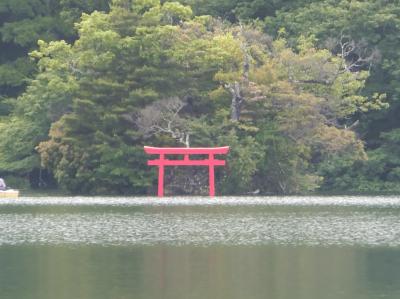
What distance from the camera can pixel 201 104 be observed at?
48469 mm

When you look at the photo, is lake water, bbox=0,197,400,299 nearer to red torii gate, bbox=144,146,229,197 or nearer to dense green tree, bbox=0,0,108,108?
red torii gate, bbox=144,146,229,197

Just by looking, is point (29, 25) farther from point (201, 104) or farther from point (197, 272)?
point (197, 272)

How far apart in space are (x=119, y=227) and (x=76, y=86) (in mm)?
17852

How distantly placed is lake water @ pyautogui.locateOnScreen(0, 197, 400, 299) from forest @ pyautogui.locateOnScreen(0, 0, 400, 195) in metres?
7.26

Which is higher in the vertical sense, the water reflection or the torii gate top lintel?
the torii gate top lintel

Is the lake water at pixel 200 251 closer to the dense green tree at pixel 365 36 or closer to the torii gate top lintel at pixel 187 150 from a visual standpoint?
the torii gate top lintel at pixel 187 150

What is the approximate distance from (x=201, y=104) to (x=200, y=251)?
24.0 m

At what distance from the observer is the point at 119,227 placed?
99.7 feet

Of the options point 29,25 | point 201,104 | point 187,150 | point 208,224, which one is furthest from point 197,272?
point 29,25

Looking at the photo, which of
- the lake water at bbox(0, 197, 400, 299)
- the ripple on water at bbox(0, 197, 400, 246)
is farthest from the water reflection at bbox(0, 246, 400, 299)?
the ripple on water at bbox(0, 197, 400, 246)

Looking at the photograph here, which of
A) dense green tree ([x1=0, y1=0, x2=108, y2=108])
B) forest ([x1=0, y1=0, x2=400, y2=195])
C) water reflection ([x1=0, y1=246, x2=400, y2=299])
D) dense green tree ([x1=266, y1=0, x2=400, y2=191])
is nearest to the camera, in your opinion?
water reflection ([x1=0, y1=246, x2=400, y2=299])

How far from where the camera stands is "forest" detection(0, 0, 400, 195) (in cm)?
4634

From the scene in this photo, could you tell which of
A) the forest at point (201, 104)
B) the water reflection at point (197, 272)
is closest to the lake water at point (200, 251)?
the water reflection at point (197, 272)

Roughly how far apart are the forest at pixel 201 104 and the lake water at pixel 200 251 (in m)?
7.26
